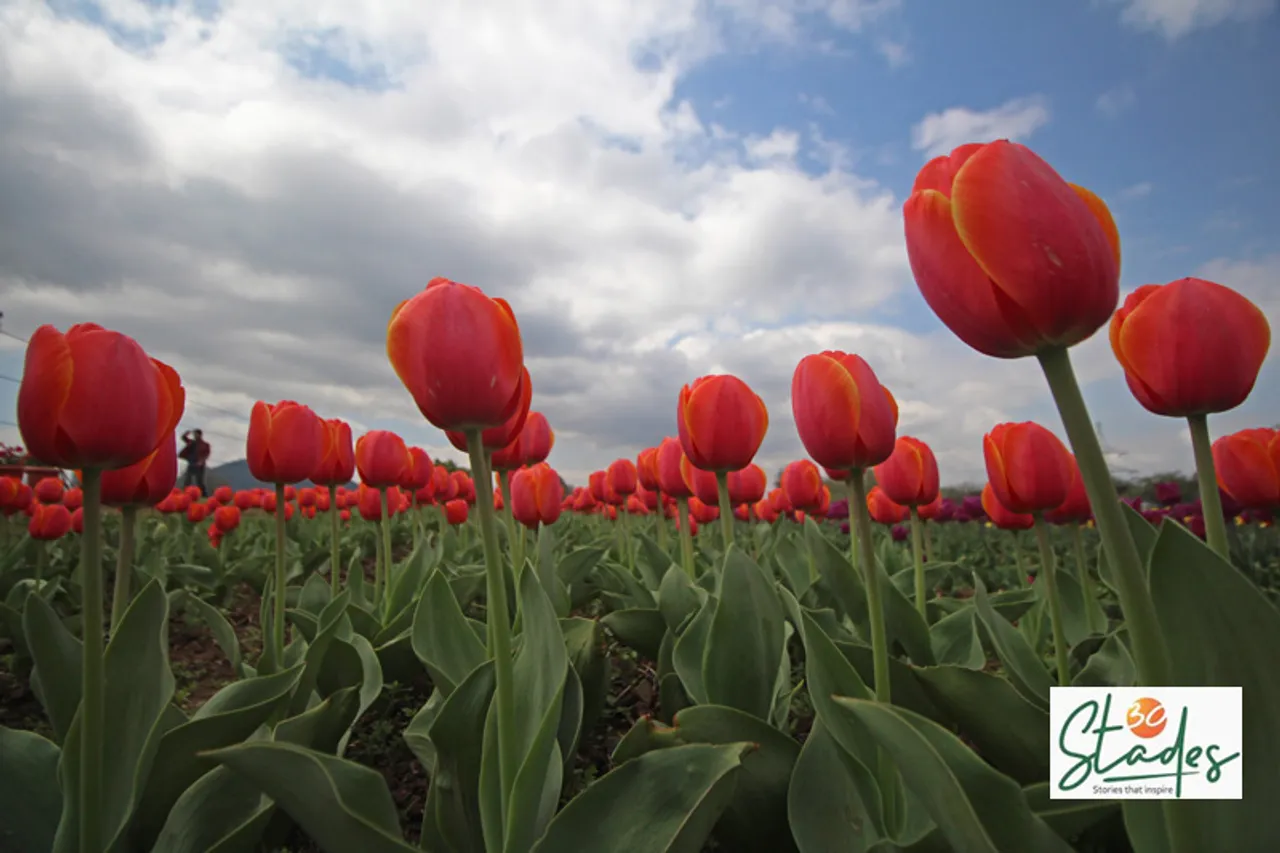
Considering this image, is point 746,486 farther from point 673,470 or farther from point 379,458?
point 379,458

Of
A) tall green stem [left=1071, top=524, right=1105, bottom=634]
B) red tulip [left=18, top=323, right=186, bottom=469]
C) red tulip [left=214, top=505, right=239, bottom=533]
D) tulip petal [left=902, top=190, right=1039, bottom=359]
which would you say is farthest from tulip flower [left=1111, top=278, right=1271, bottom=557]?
red tulip [left=214, top=505, right=239, bottom=533]

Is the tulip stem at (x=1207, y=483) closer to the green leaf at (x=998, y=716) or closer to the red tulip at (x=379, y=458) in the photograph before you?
the green leaf at (x=998, y=716)

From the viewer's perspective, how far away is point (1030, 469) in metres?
1.81

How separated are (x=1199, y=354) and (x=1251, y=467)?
36.3 inches

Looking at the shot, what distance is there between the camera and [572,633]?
88.0 inches

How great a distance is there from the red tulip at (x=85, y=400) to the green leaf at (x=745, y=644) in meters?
1.33

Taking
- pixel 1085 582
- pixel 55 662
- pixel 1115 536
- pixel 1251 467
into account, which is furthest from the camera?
pixel 1085 582

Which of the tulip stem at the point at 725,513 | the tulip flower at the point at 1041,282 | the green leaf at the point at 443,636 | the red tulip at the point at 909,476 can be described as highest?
the tulip flower at the point at 1041,282

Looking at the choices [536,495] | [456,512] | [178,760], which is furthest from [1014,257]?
[456,512]

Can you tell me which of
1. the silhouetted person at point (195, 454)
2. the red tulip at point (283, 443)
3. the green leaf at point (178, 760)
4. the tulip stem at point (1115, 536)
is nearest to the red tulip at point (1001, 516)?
the tulip stem at point (1115, 536)

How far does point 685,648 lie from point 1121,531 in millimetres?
1356

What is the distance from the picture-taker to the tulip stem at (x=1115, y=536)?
82 cm

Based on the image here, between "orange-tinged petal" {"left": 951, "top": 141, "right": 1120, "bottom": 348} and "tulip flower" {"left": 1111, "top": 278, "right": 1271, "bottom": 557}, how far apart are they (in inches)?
21.1

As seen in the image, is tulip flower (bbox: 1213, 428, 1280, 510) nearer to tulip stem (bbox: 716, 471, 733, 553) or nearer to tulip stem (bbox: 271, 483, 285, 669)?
tulip stem (bbox: 716, 471, 733, 553)
